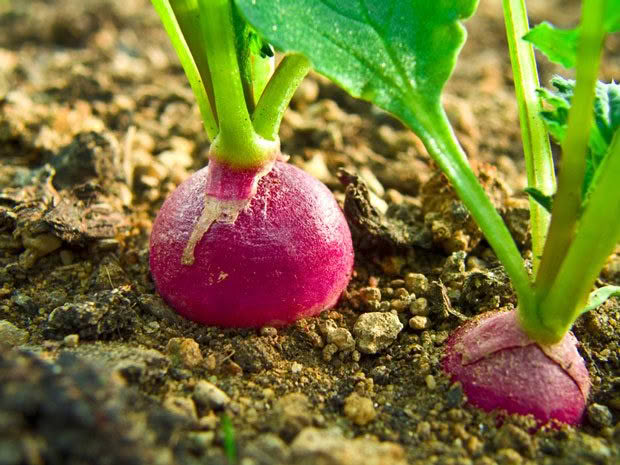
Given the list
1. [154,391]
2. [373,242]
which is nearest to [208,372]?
[154,391]

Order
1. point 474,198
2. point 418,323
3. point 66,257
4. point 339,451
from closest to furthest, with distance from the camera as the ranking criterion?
point 339,451
point 474,198
point 418,323
point 66,257

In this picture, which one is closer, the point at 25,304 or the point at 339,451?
the point at 339,451

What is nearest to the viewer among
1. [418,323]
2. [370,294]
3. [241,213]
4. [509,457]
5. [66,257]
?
[509,457]

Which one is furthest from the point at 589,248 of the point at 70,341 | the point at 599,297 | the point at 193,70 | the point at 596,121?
the point at 70,341

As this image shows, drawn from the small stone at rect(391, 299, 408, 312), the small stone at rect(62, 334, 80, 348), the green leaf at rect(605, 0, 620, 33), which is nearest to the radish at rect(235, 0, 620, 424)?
the green leaf at rect(605, 0, 620, 33)

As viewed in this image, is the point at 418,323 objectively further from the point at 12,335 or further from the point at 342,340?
the point at 12,335

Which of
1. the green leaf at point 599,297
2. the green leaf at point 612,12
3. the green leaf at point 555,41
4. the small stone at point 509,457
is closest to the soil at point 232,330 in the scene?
the small stone at point 509,457

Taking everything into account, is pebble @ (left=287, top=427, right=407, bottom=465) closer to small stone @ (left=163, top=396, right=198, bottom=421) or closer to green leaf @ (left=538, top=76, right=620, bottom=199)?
small stone @ (left=163, top=396, right=198, bottom=421)

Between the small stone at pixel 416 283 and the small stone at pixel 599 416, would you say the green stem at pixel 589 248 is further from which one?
the small stone at pixel 416 283
